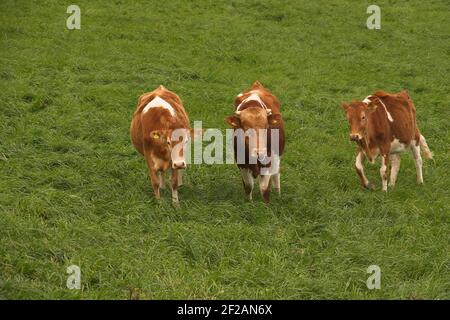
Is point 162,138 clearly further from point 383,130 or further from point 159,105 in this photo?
point 383,130

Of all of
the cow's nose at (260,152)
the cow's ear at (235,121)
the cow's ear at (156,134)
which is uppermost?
the cow's ear at (235,121)

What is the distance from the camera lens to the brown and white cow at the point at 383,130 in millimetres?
9359

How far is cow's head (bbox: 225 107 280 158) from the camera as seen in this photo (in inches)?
336

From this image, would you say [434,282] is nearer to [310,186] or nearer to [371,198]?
[371,198]

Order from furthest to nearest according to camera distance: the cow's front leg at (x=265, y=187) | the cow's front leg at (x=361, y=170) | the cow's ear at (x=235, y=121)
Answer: the cow's front leg at (x=361, y=170)
the cow's front leg at (x=265, y=187)
the cow's ear at (x=235, y=121)

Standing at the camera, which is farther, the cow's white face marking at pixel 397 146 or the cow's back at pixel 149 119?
the cow's white face marking at pixel 397 146

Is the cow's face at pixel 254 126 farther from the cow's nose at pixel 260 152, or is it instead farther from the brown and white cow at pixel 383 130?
the brown and white cow at pixel 383 130

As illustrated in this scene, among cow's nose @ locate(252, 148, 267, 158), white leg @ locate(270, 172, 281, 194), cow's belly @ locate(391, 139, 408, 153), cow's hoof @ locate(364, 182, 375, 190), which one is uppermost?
cow's nose @ locate(252, 148, 267, 158)

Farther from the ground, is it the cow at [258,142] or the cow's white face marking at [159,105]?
the cow's white face marking at [159,105]

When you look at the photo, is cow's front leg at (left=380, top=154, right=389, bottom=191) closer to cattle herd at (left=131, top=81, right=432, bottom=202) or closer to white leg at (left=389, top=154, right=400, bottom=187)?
cattle herd at (left=131, top=81, right=432, bottom=202)

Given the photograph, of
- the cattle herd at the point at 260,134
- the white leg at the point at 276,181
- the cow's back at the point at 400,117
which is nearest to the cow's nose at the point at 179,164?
the cattle herd at the point at 260,134

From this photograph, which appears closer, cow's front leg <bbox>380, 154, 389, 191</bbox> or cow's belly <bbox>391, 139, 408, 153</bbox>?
cow's front leg <bbox>380, 154, 389, 191</bbox>

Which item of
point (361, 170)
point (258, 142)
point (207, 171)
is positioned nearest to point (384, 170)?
point (361, 170)

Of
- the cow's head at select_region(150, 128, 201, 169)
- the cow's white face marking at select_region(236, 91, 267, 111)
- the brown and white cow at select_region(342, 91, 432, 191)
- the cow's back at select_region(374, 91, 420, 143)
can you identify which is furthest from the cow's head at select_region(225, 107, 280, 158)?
the cow's back at select_region(374, 91, 420, 143)
